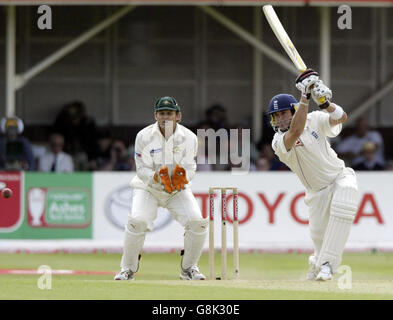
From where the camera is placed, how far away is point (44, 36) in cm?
1608

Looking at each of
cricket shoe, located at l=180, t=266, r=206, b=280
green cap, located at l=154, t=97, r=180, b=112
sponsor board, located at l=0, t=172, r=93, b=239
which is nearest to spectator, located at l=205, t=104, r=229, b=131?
sponsor board, located at l=0, t=172, r=93, b=239

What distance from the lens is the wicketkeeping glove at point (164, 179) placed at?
27.7 ft

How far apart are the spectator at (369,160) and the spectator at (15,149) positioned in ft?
13.0

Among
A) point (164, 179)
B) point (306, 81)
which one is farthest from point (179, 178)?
point (306, 81)

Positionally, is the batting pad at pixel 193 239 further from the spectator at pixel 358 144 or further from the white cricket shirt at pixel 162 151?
the spectator at pixel 358 144

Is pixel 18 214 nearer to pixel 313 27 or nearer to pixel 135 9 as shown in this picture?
pixel 135 9

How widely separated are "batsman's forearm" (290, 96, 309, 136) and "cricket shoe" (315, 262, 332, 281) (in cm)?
94

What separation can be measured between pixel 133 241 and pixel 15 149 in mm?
5022

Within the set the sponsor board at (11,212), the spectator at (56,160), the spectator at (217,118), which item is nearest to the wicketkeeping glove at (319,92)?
the sponsor board at (11,212)

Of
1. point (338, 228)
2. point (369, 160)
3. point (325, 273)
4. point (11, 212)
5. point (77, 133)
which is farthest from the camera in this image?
point (77, 133)

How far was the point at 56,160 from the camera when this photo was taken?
44.8 feet

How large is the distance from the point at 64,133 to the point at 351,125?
411 cm

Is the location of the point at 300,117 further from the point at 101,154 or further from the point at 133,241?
the point at 101,154
